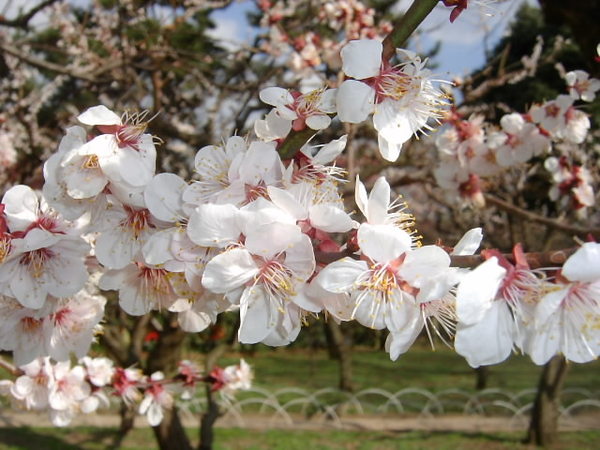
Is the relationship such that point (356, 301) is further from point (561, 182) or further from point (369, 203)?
point (561, 182)

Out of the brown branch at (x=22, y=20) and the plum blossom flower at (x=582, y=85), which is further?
the brown branch at (x=22, y=20)

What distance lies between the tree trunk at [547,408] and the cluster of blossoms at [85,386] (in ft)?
12.6

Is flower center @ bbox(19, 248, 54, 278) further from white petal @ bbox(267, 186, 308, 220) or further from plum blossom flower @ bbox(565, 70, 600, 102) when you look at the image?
plum blossom flower @ bbox(565, 70, 600, 102)

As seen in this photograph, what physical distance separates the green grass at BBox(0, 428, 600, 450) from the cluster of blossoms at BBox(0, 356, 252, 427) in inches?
118

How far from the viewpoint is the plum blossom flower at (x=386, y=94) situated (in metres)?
0.85

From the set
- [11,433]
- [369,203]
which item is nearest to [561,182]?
[369,203]

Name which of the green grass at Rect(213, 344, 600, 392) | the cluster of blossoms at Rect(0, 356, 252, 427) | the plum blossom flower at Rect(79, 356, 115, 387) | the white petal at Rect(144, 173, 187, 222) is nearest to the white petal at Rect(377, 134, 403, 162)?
the white petal at Rect(144, 173, 187, 222)

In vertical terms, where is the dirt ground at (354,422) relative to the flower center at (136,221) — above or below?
below

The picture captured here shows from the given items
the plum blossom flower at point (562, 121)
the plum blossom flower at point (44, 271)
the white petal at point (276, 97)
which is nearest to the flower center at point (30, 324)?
the plum blossom flower at point (44, 271)

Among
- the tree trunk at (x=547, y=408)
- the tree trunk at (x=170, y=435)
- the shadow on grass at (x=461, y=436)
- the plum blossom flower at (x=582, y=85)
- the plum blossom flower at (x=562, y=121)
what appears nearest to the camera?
the plum blossom flower at (x=582, y=85)

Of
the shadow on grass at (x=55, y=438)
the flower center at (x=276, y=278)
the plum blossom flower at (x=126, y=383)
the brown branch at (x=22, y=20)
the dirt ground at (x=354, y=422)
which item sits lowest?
the dirt ground at (x=354, y=422)

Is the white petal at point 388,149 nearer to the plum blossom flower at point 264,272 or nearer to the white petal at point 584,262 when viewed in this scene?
the plum blossom flower at point 264,272

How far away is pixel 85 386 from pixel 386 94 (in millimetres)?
1656

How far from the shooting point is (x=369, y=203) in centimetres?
81
